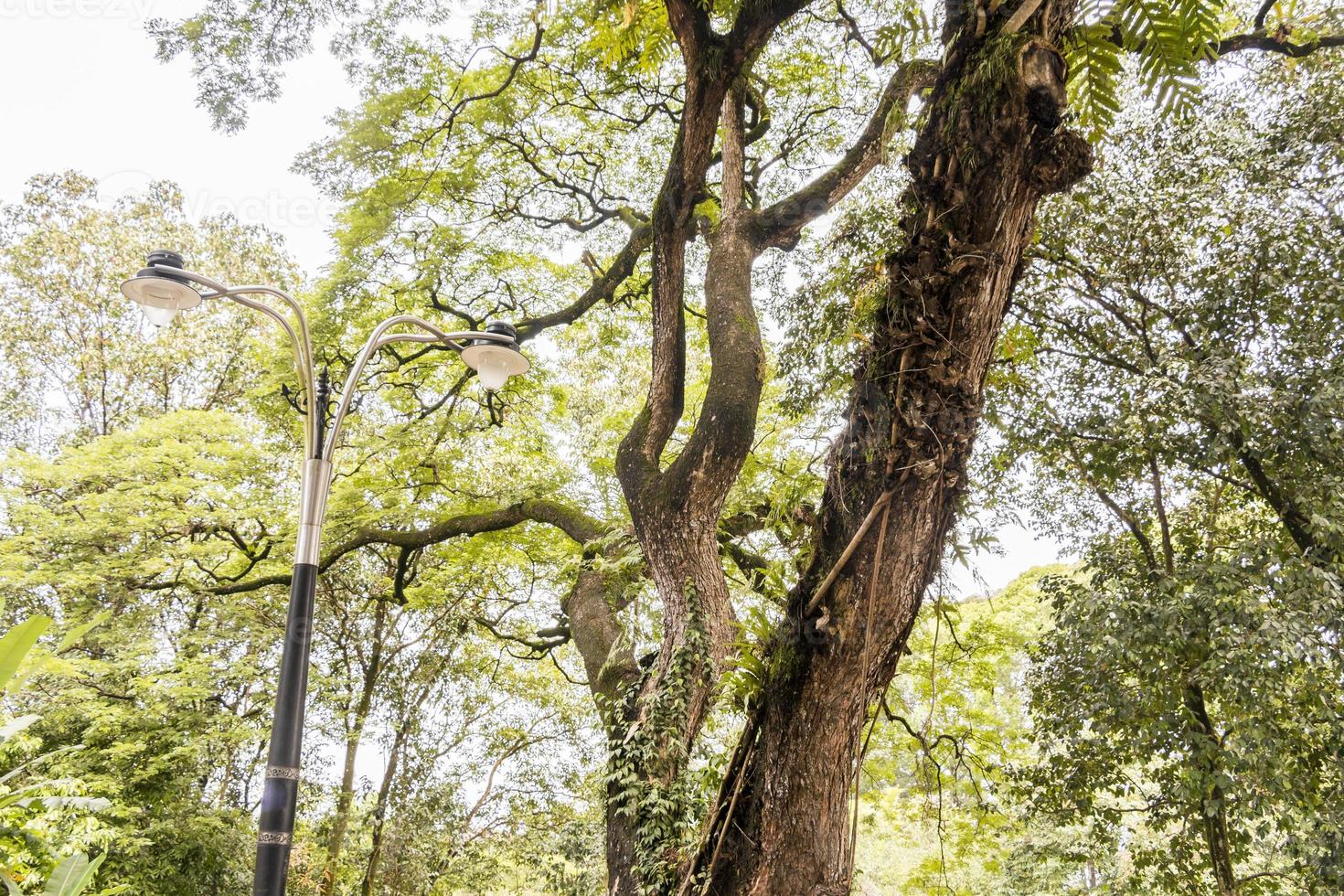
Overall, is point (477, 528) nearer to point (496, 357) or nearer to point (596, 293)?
point (596, 293)

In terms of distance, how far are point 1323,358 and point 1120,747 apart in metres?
3.26

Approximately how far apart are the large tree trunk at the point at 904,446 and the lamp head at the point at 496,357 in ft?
8.23

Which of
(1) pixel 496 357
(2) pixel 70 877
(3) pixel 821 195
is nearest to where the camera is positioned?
(2) pixel 70 877

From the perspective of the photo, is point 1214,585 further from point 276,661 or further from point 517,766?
point 276,661

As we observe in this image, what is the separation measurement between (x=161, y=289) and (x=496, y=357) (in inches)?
59.2

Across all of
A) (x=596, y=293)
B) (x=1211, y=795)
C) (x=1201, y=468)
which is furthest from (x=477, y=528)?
(x=1211, y=795)

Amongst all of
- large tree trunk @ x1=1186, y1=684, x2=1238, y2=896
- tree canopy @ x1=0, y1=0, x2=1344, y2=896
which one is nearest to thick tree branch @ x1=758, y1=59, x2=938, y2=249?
tree canopy @ x1=0, y1=0, x2=1344, y2=896

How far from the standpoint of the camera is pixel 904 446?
5.80 ft

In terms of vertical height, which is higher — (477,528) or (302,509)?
(477,528)

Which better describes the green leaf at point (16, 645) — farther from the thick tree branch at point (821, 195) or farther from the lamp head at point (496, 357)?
the thick tree branch at point (821, 195)

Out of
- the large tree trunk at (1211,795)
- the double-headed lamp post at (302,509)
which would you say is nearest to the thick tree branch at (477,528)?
the double-headed lamp post at (302,509)

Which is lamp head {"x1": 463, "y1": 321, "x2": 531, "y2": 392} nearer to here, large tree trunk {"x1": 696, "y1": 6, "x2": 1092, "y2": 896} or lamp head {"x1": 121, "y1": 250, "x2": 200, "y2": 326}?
lamp head {"x1": 121, "y1": 250, "x2": 200, "y2": 326}

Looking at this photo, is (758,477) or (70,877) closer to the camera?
(70,877)

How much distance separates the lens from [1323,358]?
5320mm
